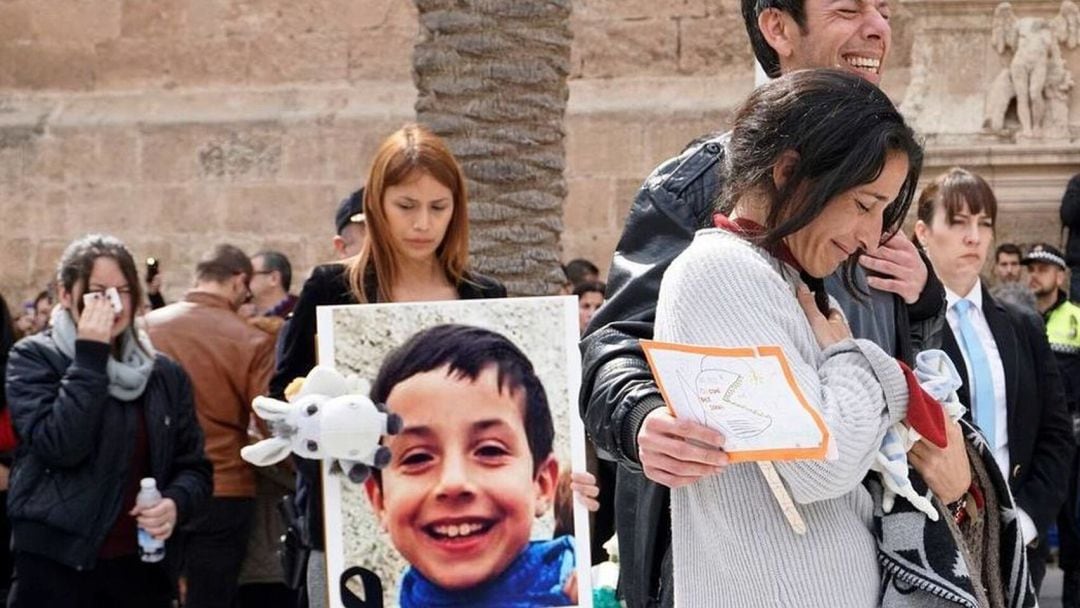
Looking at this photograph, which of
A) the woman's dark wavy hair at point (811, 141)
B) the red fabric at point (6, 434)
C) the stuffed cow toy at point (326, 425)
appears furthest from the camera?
the red fabric at point (6, 434)

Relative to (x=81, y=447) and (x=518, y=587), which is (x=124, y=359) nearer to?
(x=81, y=447)

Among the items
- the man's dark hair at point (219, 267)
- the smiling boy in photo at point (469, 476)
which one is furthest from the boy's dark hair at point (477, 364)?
the man's dark hair at point (219, 267)

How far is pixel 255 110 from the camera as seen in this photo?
46.5 ft

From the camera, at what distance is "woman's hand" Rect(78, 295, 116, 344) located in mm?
7035

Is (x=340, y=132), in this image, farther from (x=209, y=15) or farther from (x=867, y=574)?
(x=867, y=574)

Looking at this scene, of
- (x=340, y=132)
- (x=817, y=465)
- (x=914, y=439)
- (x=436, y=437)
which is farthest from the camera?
(x=340, y=132)

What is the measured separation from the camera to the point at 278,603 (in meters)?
8.40

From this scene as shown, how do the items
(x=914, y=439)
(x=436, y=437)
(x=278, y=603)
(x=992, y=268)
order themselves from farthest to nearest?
(x=992, y=268) < (x=278, y=603) < (x=436, y=437) < (x=914, y=439)

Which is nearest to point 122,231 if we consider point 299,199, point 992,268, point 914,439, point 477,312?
point 299,199

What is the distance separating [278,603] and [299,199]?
606 centimetres

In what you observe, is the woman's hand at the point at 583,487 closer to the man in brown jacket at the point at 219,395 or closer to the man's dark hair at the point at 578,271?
the man in brown jacket at the point at 219,395

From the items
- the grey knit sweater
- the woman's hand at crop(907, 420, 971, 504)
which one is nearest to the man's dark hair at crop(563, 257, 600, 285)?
the woman's hand at crop(907, 420, 971, 504)

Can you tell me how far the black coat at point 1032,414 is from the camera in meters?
Answer: 6.52

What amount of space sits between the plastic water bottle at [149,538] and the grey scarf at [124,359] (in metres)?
0.32
